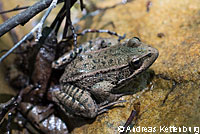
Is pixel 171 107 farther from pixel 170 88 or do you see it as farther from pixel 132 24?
pixel 132 24

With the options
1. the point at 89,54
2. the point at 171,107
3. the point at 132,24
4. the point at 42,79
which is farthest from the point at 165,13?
the point at 42,79

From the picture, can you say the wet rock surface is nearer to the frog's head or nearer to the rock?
the rock

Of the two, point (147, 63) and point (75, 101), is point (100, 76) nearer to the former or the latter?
point (75, 101)

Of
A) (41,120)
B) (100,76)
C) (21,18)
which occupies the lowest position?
(41,120)

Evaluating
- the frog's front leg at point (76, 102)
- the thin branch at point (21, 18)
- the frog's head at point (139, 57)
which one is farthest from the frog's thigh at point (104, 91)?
the thin branch at point (21, 18)

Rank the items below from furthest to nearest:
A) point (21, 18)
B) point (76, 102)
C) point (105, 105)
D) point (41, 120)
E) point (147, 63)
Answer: point (41, 120)
point (105, 105)
point (76, 102)
point (147, 63)
point (21, 18)

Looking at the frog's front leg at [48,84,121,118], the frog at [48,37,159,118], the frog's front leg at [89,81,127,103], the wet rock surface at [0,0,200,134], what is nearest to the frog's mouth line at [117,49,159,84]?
the frog at [48,37,159,118]

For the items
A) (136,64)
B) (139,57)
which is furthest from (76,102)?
(139,57)
